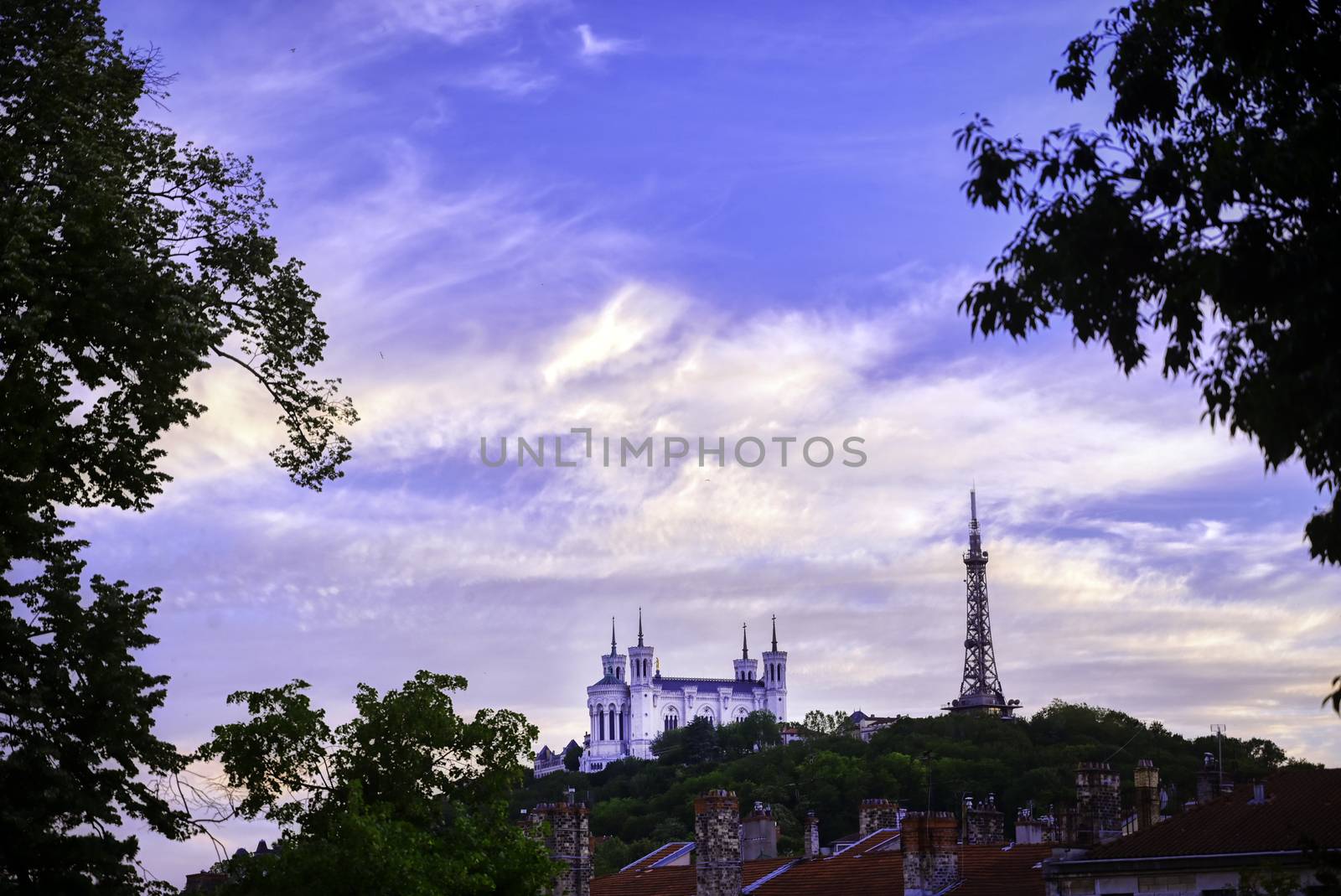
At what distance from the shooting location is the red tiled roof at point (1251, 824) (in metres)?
31.6

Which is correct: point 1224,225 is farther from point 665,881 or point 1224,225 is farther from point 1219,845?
point 665,881

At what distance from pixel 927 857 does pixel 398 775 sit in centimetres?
1377

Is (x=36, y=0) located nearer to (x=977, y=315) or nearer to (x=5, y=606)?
(x=5, y=606)

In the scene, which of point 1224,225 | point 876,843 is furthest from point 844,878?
point 1224,225

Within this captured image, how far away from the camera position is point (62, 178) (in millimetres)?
23578

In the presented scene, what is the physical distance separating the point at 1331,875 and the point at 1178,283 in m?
6.73

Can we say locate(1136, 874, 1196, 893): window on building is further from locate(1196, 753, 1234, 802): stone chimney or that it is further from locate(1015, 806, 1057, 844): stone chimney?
locate(1015, 806, 1057, 844): stone chimney

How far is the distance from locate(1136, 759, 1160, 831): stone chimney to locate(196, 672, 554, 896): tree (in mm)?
16710

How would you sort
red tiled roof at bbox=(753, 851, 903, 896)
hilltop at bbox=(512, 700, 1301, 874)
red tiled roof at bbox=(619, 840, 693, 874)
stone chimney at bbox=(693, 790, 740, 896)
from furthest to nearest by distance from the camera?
1. hilltop at bbox=(512, 700, 1301, 874)
2. red tiled roof at bbox=(619, 840, 693, 874)
3. stone chimney at bbox=(693, 790, 740, 896)
4. red tiled roof at bbox=(753, 851, 903, 896)

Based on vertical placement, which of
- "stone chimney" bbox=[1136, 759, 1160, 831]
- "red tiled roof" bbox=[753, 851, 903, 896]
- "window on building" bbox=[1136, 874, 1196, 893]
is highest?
"stone chimney" bbox=[1136, 759, 1160, 831]

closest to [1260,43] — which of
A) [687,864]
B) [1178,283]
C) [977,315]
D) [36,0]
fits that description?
[1178,283]

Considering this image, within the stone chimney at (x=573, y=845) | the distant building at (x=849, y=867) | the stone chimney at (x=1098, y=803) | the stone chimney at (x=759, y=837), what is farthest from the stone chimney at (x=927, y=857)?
the stone chimney at (x=759, y=837)

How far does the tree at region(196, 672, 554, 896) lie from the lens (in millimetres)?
27453

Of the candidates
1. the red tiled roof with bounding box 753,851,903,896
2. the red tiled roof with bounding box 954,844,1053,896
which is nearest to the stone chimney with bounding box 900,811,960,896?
the red tiled roof with bounding box 954,844,1053,896
